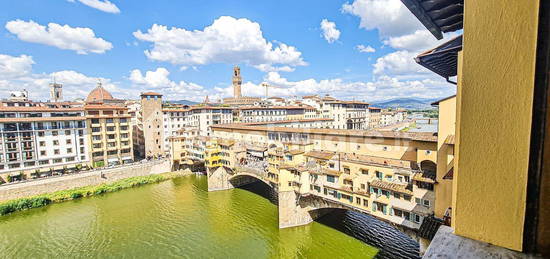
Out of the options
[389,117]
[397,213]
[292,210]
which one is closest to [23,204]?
[292,210]

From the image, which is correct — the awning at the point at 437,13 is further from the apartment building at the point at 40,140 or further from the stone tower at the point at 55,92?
the stone tower at the point at 55,92

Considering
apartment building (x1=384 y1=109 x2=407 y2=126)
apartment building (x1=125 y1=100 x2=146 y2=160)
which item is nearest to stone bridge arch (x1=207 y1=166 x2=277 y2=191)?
apartment building (x1=125 y1=100 x2=146 y2=160)

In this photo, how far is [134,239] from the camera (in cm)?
2281

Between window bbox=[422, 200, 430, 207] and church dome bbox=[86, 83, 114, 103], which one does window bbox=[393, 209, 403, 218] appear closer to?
window bbox=[422, 200, 430, 207]

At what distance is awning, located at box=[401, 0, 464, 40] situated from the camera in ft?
13.1

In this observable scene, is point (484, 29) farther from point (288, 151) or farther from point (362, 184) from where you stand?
point (288, 151)

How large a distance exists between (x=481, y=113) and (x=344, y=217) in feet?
88.8

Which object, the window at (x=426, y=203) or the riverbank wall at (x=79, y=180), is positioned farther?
the riverbank wall at (x=79, y=180)

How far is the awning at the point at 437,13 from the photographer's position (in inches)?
157

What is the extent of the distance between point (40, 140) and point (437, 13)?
2092 inches

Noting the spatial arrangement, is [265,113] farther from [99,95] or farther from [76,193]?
[99,95]

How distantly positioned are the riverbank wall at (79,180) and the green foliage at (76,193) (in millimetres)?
1285

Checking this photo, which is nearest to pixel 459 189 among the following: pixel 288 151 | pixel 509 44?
pixel 509 44

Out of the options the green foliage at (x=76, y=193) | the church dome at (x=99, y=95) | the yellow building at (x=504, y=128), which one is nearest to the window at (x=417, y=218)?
the yellow building at (x=504, y=128)
